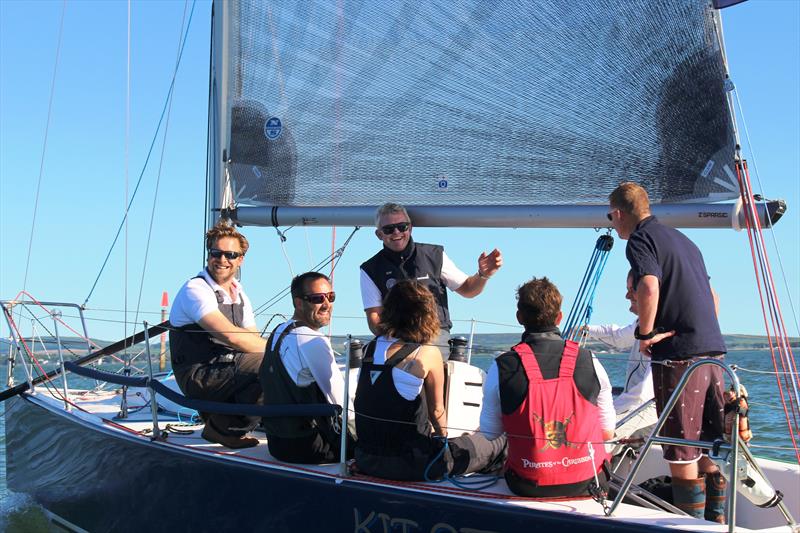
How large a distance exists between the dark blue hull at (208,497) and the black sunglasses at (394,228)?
157cm

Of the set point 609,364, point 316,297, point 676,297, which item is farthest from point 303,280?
point 609,364

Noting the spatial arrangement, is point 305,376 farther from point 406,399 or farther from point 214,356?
point 214,356

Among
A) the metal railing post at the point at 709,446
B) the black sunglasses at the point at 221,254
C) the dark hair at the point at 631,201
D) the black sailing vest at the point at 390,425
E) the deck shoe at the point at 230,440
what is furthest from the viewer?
the black sunglasses at the point at 221,254

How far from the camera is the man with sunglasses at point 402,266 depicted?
4953mm

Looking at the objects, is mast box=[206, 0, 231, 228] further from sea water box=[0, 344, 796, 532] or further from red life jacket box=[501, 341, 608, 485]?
red life jacket box=[501, 341, 608, 485]

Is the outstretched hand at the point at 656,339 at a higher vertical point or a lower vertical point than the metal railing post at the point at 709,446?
higher

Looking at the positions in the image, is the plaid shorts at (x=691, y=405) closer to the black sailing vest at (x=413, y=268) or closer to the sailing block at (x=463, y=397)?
the sailing block at (x=463, y=397)

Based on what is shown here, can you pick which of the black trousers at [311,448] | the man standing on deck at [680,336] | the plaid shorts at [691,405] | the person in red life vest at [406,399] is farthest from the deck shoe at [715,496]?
the black trousers at [311,448]

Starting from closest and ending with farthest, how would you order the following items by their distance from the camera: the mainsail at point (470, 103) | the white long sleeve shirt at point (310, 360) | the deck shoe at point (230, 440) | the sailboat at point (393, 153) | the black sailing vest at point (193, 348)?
the white long sleeve shirt at point (310, 360) < the sailboat at point (393, 153) < the deck shoe at point (230, 440) < the black sailing vest at point (193, 348) < the mainsail at point (470, 103)

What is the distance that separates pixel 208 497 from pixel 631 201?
87.7 inches

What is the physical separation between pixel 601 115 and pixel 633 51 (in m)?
0.38

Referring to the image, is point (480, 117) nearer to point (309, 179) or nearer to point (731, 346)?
point (309, 179)

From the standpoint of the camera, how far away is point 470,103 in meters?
5.48

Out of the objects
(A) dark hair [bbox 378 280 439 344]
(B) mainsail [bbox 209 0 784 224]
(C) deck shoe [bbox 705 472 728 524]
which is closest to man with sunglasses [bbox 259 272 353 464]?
(A) dark hair [bbox 378 280 439 344]
